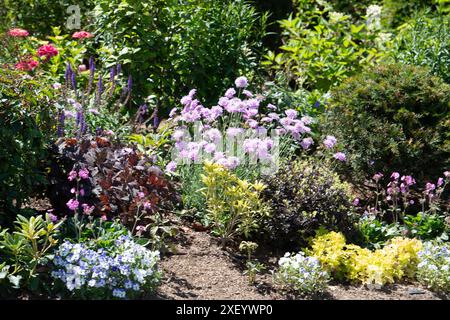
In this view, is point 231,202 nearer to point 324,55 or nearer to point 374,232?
point 374,232

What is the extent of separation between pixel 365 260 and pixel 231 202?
0.99m

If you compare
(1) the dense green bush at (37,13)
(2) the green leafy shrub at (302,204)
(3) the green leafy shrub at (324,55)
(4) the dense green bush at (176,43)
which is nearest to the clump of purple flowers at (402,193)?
(2) the green leafy shrub at (302,204)

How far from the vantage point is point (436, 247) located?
489 centimetres

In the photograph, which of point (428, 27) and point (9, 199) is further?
point (428, 27)

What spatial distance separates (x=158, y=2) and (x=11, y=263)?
3317mm

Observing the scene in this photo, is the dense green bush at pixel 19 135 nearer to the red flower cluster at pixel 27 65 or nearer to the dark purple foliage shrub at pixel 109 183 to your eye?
the dark purple foliage shrub at pixel 109 183

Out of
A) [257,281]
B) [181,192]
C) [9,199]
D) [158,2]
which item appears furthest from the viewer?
[158,2]

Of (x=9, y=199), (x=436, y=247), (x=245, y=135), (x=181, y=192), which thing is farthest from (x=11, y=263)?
(x=436, y=247)

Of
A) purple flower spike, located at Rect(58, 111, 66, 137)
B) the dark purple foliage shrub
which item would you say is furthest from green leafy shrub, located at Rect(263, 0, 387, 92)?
purple flower spike, located at Rect(58, 111, 66, 137)

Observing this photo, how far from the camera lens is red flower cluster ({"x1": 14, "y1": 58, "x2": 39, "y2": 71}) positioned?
228 inches

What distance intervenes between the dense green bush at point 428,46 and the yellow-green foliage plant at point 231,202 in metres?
2.88

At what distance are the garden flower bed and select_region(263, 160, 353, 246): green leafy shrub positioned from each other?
0.05ft

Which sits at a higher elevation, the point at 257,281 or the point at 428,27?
the point at 428,27
